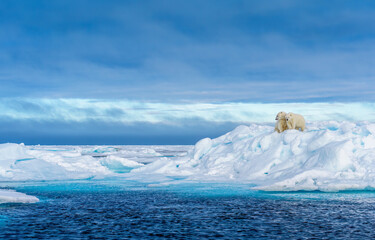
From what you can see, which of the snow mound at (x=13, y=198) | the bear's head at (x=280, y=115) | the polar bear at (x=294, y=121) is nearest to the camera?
the snow mound at (x=13, y=198)

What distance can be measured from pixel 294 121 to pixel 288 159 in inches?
146

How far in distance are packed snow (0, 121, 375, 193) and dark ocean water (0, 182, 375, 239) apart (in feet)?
6.82

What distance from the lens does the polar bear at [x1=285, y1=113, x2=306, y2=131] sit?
87.0 feet

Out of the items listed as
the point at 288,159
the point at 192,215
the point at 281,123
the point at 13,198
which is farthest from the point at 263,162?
the point at 13,198

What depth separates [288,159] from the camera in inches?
955

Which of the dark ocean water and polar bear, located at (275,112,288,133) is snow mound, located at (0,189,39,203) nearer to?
the dark ocean water

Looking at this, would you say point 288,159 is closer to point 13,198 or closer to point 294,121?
point 294,121

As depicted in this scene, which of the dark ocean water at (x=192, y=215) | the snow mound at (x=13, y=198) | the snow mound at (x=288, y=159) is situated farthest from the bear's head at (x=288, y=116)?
the snow mound at (x=13, y=198)

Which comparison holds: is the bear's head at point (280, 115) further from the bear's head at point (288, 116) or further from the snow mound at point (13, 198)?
the snow mound at point (13, 198)

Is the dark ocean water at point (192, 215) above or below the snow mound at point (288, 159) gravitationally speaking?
below

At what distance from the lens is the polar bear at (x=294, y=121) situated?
26516 mm

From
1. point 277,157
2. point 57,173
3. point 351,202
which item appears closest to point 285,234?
point 351,202

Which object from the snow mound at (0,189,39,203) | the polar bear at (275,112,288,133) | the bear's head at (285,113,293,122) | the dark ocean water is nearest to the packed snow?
the polar bear at (275,112,288,133)

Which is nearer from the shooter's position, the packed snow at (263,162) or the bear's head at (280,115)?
the packed snow at (263,162)
